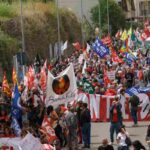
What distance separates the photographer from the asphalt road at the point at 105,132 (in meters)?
19.8

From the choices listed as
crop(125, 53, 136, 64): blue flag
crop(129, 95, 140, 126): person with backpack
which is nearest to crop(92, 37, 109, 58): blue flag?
crop(125, 53, 136, 64): blue flag

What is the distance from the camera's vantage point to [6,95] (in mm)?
19047

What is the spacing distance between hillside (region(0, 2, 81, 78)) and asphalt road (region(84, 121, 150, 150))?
52.8 feet

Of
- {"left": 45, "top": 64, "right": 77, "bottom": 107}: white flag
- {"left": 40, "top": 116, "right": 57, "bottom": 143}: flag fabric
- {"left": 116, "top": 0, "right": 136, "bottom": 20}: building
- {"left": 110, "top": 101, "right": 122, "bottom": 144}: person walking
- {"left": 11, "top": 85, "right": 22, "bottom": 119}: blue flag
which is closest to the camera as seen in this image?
{"left": 40, "top": 116, "right": 57, "bottom": 143}: flag fabric

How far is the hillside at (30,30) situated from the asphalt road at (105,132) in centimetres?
1609

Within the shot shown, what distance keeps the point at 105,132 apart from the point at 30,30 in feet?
85.8

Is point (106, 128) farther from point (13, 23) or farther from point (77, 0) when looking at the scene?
point (77, 0)

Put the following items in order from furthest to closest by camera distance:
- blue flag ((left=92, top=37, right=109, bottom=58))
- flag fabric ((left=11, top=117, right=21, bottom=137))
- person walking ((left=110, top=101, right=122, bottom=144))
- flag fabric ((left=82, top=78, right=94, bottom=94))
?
1. blue flag ((left=92, top=37, right=109, bottom=58))
2. flag fabric ((left=82, top=78, right=94, bottom=94))
3. person walking ((left=110, top=101, right=122, bottom=144))
4. flag fabric ((left=11, top=117, right=21, bottom=137))

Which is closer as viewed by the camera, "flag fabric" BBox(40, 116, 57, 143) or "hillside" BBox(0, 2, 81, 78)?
"flag fabric" BBox(40, 116, 57, 143)

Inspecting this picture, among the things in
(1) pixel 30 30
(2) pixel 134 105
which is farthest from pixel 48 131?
(1) pixel 30 30

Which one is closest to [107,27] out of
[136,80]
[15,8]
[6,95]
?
[15,8]

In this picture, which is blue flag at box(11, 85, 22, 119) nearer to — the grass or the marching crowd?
the marching crowd

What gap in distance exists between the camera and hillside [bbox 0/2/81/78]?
39.7m

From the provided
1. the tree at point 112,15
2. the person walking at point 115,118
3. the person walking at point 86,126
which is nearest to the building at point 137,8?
the tree at point 112,15
